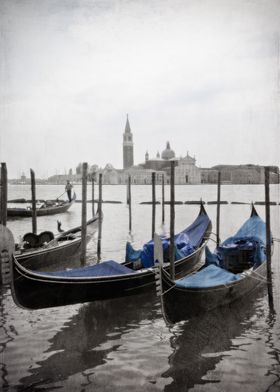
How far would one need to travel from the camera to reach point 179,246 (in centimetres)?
718

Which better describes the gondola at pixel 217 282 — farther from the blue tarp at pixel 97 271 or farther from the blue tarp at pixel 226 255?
the blue tarp at pixel 97 271

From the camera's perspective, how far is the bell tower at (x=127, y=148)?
11250cm

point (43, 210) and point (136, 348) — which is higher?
point (43, 210)

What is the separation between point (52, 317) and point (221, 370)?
232cm

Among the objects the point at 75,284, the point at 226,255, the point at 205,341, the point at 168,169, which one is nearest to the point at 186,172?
the point at 168,169

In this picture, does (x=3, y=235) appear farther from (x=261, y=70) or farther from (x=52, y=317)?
(x=261, y=70)

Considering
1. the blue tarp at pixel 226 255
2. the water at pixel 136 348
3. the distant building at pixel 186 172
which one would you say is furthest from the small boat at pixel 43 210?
the distant building at pixel 186 172

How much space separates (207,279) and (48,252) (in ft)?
11.7

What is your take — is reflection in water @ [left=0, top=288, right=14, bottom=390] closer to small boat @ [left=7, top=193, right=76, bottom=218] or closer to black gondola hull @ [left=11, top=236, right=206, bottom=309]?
black gondola hull @ [left=11, top=236, right=206, bottom=309]

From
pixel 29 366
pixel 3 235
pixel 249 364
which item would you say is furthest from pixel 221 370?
pixel 3 235

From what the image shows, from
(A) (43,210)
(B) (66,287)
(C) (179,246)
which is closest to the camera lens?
(B) (66,287)

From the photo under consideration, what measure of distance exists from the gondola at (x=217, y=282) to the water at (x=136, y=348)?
21 cm

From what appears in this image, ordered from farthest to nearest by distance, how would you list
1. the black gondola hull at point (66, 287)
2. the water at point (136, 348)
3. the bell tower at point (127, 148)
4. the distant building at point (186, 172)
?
the bell tower at point (127, 148), the distant building at point (186, 172), the black gondola hull at point (66, 287), the water at point (136, 348)

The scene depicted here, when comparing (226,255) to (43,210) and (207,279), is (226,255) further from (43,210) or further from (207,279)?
(43,210)
